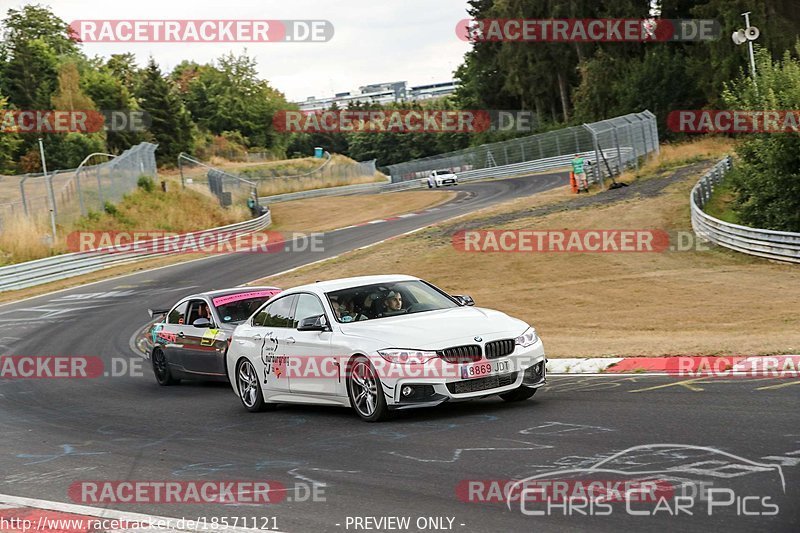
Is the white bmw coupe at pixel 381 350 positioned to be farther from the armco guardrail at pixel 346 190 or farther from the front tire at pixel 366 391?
the armco guardrail at pixel 346 190

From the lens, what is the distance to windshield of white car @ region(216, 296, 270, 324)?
50.5ft

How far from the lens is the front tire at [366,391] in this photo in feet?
33.1

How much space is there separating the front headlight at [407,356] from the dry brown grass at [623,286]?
4.86 metres

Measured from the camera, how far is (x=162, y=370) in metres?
16.6

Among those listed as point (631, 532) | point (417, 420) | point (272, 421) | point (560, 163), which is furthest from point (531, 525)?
point (560, 163)

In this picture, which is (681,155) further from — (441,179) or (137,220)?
(137,220)

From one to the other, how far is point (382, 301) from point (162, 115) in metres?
86.6

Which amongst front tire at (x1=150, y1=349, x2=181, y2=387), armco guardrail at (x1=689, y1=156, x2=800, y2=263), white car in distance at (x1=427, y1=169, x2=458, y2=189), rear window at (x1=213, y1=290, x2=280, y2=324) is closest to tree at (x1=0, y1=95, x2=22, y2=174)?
white car in distance at (x1=427, y1=169, x2=458, y2=189)

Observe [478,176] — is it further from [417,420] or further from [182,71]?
[182,71]

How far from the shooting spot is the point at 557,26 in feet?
262

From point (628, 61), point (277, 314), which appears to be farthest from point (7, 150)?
point (277, 314)

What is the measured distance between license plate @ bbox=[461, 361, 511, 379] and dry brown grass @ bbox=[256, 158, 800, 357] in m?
4.22

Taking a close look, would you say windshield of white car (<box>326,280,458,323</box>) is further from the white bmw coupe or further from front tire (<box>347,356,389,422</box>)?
front tire (<box>347,356,389,422</box>)

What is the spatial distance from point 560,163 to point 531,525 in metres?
67.5
